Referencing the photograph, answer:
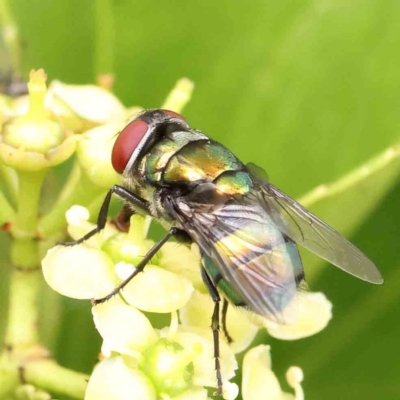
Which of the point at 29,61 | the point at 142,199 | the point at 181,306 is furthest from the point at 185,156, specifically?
the point at 29,61

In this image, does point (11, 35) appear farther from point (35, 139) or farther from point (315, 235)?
point (315, 235)

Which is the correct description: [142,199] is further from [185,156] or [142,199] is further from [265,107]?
[265,107]

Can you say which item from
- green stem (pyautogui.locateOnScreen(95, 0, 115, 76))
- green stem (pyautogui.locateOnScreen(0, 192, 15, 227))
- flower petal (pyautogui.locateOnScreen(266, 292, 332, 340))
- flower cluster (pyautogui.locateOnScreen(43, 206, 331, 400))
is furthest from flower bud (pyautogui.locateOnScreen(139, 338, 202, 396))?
green stem (pyautogui.locateOnScreen(95, 0, 115, 76))

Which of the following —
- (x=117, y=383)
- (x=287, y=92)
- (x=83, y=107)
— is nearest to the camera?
(x=117, y=383)

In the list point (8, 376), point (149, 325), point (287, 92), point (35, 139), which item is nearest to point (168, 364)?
A: point (149, 325)

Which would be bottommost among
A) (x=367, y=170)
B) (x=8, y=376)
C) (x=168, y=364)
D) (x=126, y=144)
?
(x=8, y=376)

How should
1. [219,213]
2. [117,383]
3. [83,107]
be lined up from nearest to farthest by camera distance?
1. [117,383]
2. [219,213]
3. [83,107]

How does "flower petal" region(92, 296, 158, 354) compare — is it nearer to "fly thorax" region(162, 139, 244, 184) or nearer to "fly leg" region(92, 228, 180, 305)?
"fly leg" region(92, 228, 180, 305)
